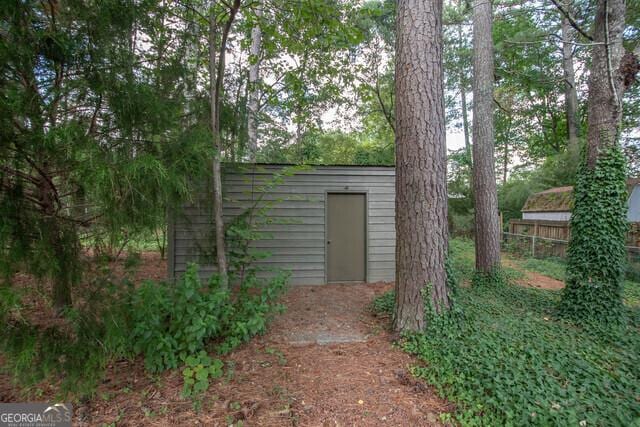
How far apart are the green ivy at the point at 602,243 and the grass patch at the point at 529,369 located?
27 centimetres

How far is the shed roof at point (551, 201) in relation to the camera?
9.12 meters

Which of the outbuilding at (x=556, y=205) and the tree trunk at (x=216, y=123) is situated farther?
the outbuilding at (x=556, y=205)

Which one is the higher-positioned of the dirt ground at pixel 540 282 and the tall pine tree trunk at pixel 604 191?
the tall pine tree trunk at pixel 604 191

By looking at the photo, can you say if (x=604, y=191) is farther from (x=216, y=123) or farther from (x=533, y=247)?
(x=533, y=247)

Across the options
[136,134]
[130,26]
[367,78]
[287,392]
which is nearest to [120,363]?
[287,392]

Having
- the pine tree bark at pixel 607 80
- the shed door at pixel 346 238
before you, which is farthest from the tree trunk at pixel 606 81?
the shed door at pixel 346 238

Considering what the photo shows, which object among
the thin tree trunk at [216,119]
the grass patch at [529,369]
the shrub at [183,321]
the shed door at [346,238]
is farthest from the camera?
the shed door at [346,238]

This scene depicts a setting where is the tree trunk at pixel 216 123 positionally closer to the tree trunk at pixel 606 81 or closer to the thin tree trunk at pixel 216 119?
the thin tree trunk at pixel 216 119

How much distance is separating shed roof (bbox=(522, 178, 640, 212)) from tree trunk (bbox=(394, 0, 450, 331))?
8.95 m

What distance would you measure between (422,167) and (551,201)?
10.6 metres

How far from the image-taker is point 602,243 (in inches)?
122

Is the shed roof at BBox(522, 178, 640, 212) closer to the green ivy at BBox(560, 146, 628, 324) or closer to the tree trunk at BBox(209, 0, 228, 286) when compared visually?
the green ivy at BBox(560, 146, 628, 324)

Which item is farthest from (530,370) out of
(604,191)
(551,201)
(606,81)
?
(551,201)

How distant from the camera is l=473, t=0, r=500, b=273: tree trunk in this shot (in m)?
4.80
